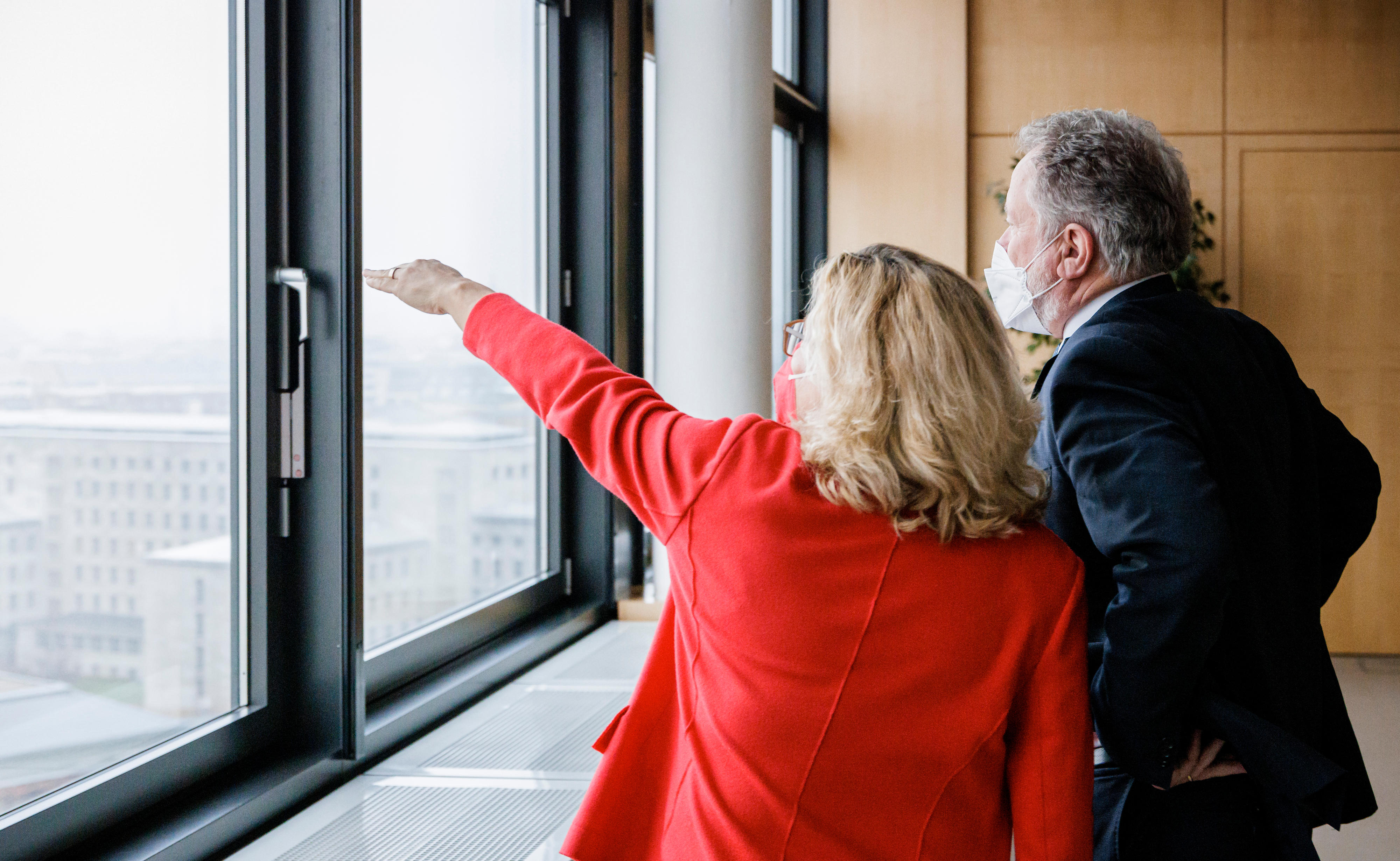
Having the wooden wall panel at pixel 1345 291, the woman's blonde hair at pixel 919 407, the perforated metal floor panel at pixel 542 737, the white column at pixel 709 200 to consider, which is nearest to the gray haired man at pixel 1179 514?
the woman's blonde hair at pixel 919 407

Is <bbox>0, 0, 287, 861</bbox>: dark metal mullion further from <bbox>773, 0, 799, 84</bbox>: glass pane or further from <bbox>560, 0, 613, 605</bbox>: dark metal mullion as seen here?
<bbox>773, 0, 799, 84</bbox>: glass pane

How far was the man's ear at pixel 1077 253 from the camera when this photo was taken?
130 cm

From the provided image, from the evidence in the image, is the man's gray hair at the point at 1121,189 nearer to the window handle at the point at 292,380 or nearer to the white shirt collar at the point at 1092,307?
the white shirt collar at the point at 1092,307

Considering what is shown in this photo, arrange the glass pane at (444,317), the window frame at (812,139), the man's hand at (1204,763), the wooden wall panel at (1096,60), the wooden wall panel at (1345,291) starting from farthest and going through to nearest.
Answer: the window frame at (812,139) < the wooden wall panel at (1096,60) < the wooden wall panel at (1345,291) < the glass pane at (444,317) < the man's hand at (1204,763)

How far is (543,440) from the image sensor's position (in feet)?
10.9

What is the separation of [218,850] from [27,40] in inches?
47.4

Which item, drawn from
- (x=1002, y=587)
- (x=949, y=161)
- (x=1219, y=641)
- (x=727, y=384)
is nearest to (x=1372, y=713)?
(x=727, y=384)

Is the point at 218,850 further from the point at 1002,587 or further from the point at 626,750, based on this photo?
the point at 1002,587

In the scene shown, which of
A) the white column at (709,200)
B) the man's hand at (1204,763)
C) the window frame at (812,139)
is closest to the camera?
A: the man's hand at (1204,763)

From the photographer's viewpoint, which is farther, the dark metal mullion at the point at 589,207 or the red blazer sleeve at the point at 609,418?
the dark metal mullion at the point at 589,207

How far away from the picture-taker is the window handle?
1958 millimetres

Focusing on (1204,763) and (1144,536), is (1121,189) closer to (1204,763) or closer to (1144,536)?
(1144,536)

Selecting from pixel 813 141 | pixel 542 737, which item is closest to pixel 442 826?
A: pixel 542 737

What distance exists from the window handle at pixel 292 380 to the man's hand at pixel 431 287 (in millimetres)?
739
